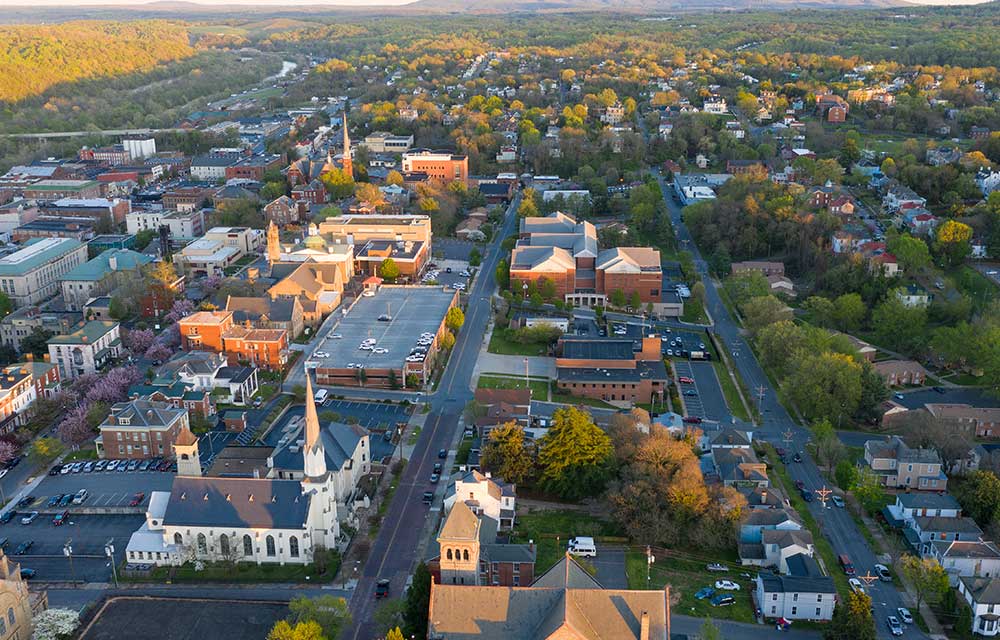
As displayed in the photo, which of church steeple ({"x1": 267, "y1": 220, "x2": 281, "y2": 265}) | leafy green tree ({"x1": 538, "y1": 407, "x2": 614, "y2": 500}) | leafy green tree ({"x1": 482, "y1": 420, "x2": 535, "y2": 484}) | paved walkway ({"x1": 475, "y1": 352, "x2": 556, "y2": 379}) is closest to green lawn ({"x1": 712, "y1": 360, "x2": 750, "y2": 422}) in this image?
paved walkway ({"x1": 475, "y1": 352, "x2": 556, "y2": 379})

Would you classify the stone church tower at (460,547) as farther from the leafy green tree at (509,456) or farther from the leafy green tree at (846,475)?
the leafy green tree at (846,475)

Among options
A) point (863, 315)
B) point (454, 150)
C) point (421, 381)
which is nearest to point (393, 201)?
point (454, 150)

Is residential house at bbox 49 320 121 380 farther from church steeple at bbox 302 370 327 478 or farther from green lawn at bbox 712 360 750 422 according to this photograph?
green lawn at bbox 712 360 750 422

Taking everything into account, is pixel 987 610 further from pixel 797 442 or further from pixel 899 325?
pixel 899 325

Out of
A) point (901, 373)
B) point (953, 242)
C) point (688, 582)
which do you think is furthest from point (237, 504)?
point (953, 242)

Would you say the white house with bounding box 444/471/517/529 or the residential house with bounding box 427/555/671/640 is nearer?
the residential house with bounding box 427/555/671/640

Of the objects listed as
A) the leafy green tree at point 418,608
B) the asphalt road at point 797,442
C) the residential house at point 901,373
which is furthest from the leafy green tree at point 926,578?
the residential house at point 901,373

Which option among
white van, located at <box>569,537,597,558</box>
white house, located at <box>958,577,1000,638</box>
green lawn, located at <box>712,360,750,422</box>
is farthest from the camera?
green lawn, located at <box>712,360,750,422</box>
